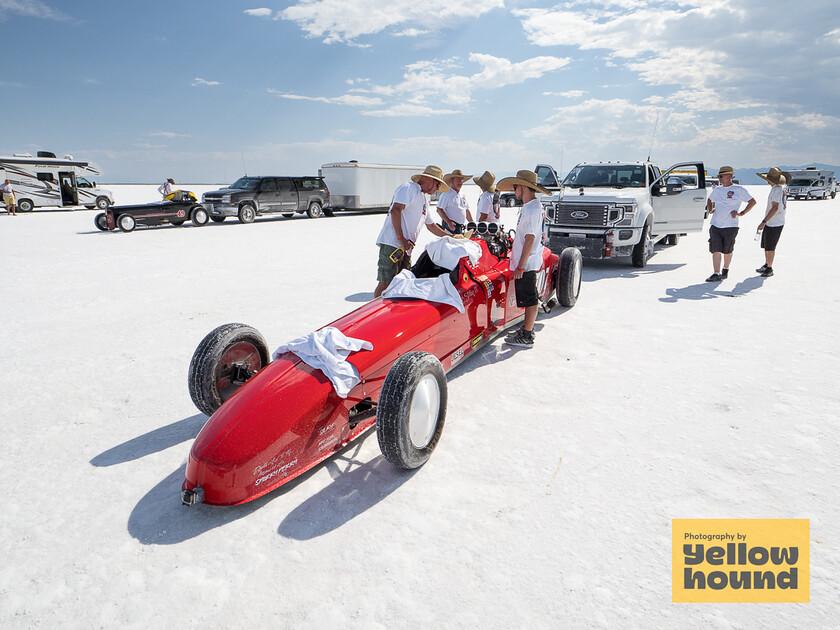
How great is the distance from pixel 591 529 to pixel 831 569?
3.77 feet

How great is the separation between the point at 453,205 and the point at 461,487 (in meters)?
5.77

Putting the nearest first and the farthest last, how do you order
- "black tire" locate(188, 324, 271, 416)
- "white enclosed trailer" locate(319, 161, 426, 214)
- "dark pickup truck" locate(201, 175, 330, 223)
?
"black tire" locate(188, 324, 271, 416) → "dark pickup truck" locate(201, 175, 330, 223) → "white enclosed trailer" locate(319, 161, 426, 214)

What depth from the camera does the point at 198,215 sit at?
1867cm

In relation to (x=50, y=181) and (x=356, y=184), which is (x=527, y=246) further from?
(x=50, y=181)

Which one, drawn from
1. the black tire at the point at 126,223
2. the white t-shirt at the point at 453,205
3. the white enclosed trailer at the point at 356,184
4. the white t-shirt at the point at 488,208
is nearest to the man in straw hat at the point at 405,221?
the white t-shirt at the point at 453,205

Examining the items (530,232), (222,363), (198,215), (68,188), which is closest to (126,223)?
(198,215)

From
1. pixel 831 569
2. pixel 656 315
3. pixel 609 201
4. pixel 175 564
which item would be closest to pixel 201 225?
pixel 609 201

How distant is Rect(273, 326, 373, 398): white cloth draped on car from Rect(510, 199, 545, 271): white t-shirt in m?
2.47

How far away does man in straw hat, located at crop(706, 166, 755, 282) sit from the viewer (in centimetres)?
836

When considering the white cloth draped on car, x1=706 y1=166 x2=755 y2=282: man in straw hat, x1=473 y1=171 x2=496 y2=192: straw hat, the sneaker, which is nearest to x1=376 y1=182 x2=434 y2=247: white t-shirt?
the sneaker

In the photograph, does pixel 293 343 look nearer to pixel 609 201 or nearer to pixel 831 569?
pixel 831 569

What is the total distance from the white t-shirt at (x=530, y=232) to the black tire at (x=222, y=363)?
9.33 ft

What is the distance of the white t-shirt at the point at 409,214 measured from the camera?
5.98m

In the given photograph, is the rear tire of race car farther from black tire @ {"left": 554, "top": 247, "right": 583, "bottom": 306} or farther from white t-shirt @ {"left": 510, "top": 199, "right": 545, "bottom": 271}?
black tire @ {"left": 554, "top": 247, "right": 583, "bottom": 306}
